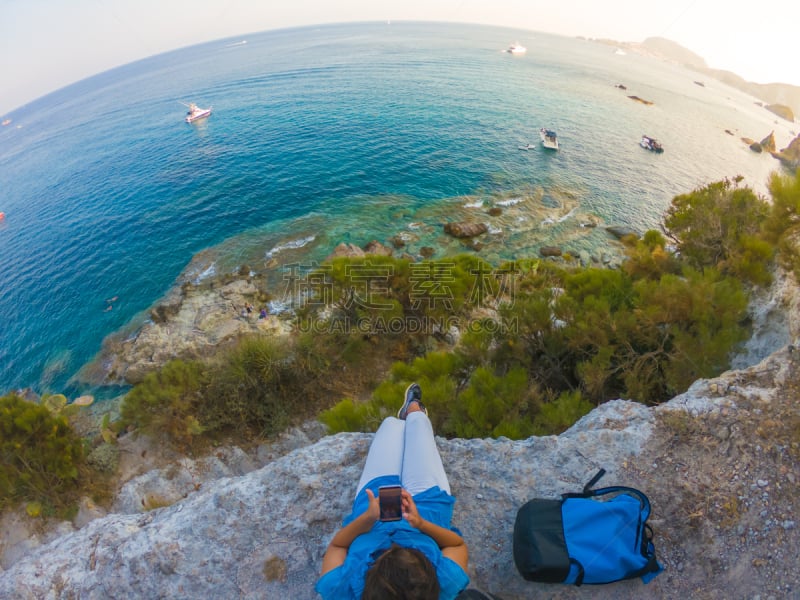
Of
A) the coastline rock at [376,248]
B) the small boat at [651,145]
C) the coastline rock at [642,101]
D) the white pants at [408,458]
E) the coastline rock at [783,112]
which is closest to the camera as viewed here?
the white pants at [408,458]

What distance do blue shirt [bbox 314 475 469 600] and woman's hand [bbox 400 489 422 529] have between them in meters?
0.05

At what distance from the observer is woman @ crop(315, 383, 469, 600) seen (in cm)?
227

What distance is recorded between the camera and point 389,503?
9.93ft

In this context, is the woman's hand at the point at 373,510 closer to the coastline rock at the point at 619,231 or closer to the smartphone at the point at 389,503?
the smartphone at the point at 389,503

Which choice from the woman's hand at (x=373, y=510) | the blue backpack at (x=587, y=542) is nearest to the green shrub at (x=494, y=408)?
the blue backpack at (x=587, y=542)

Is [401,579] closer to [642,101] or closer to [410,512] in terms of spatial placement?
[410,512]

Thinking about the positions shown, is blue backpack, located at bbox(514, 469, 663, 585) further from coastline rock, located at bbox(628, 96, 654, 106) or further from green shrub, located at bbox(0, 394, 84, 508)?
coastline rock, located at bbox(628, 96, 654, 106)

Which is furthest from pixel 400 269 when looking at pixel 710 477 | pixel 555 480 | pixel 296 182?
pixel 296 182

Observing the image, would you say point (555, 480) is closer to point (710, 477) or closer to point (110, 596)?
point (710, 477)

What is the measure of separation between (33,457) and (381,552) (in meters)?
9.62

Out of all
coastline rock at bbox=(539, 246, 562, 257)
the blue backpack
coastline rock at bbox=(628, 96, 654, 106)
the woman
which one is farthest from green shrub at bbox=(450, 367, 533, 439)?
coastline rock at bbox=(628, 96, 654, 106)

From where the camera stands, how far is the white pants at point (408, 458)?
3.60m

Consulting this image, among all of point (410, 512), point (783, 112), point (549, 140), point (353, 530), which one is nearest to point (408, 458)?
point (410, 512)

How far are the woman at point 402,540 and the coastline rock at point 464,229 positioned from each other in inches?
696
